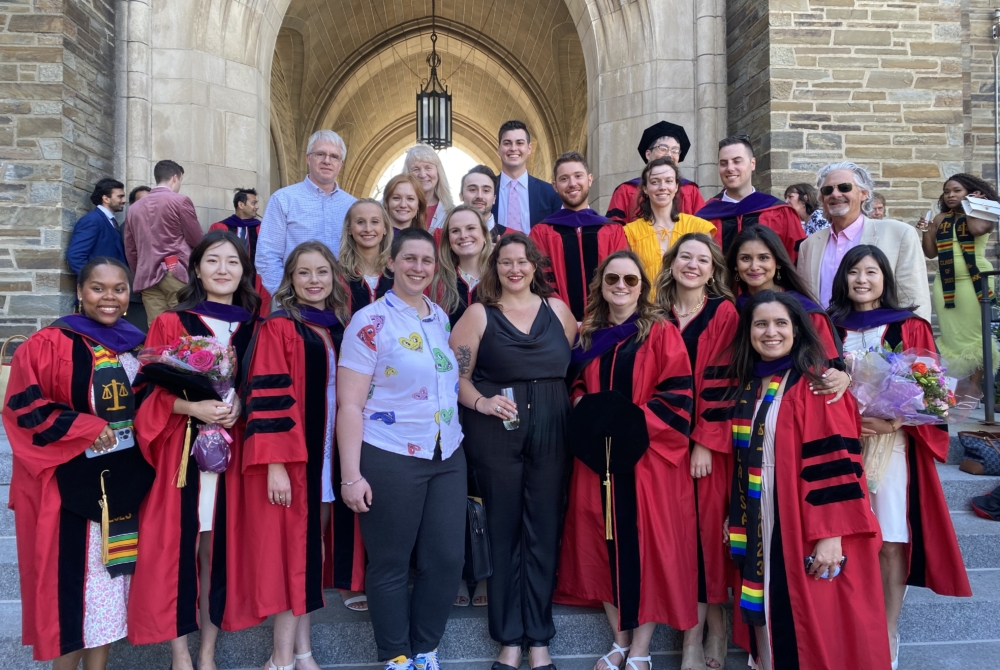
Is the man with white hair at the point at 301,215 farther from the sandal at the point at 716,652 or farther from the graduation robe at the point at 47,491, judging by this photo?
the sandal at the point at 716,652

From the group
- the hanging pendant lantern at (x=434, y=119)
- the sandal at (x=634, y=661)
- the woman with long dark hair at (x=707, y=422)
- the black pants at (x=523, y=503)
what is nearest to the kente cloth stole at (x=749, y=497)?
the woman with long dark hair at (x=707, y=422)

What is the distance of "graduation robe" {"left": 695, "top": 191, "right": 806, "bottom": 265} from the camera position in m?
4.01

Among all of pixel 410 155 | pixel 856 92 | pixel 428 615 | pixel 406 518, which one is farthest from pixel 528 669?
pixel 856 92

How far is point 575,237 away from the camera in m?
3.81

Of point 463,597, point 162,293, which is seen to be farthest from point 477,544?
point 162,293

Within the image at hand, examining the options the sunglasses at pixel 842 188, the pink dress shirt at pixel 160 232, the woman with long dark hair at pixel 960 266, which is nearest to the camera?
the sunglasses at pixel 842 188

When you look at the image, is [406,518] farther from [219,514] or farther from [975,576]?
[975,576]

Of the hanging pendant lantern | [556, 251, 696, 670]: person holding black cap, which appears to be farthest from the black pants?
the hanging pendant lantern

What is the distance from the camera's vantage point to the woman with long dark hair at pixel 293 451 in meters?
2.70

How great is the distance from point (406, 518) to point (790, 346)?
1.49m

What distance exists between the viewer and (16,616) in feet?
10.6

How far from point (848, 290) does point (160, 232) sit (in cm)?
441

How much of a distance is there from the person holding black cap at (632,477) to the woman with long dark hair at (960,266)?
3.74 metres

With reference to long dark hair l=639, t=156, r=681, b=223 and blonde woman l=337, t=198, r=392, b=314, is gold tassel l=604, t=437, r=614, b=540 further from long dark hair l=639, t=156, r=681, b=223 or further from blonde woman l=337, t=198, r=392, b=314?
long dark hair l=639, t=156, r=681, b=223
